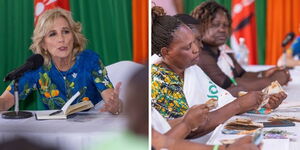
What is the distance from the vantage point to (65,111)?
6.23ft

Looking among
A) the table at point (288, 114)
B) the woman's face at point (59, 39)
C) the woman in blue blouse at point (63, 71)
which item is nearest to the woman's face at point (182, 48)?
the table at point (288, 114)

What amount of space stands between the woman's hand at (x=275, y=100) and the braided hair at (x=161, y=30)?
0.63 metres

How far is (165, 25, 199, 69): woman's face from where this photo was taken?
1.54m

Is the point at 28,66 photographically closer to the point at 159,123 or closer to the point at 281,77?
the point at 159,123

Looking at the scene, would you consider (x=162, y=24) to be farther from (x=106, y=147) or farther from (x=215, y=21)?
(x=215, y=21)

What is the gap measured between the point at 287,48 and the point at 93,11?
5.06ft

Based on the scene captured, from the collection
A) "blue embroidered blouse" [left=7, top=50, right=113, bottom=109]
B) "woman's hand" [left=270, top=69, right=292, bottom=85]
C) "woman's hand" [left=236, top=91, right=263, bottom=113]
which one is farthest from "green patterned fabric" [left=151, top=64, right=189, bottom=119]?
"woman's hand" [left=270, top=69, right=292, bottom=85]

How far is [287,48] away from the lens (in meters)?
2.93

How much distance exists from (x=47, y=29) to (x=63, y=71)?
204mm

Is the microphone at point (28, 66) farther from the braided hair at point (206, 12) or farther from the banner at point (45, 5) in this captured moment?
the braided hair at point (206, 12)

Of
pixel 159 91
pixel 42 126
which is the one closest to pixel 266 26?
pixel 159 91

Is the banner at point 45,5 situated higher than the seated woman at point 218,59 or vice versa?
the banner at point 45,5

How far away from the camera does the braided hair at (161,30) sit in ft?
5.01

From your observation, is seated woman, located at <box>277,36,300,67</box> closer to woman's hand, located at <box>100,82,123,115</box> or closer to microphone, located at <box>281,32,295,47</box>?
microphone, located at <box>281,32,295,47</box>
